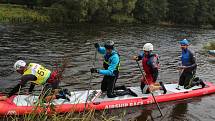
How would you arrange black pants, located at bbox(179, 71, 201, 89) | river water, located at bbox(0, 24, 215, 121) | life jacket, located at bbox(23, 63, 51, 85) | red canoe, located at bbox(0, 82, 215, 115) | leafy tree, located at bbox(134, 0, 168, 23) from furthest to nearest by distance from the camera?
leafy tree, located at bbox(134, 0, 168, 23), black pants, located at bbox(179, 71, 201, 89), river water, located at bbox(0, 24, 215, 121), life jacket, located at bbox(23, 63, 51, 85), red canoe, located at bbox(0, 82, 215, 115)

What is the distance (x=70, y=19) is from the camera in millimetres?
48375

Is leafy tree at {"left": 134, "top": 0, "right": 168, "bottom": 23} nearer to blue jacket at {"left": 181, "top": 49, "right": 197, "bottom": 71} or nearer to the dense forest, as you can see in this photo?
the dense forest

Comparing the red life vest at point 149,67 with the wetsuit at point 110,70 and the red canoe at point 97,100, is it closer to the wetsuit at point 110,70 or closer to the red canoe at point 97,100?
the red canoe at point 97,100

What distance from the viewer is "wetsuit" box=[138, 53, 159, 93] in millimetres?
12953

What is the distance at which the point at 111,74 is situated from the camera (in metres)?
12.1

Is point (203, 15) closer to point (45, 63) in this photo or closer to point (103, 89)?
point (45, 63)

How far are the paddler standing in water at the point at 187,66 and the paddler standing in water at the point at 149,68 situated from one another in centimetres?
145

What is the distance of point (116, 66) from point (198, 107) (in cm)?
394

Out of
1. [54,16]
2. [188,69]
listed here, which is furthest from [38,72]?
[54,16]

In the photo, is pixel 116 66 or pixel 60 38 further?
pixel 60 38

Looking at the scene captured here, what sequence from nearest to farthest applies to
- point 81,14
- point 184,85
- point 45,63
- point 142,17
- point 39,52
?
point 184,85
point 45,63
point 39,52
point 81,14
point 142,17

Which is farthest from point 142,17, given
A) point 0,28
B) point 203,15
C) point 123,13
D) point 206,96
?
point 206,96

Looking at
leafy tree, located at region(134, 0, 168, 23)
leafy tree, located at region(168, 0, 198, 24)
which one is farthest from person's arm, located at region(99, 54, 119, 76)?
leafy tree, located at region(168, 0, 198, 24)

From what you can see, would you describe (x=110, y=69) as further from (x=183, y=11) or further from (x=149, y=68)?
(x=183, y=11)
